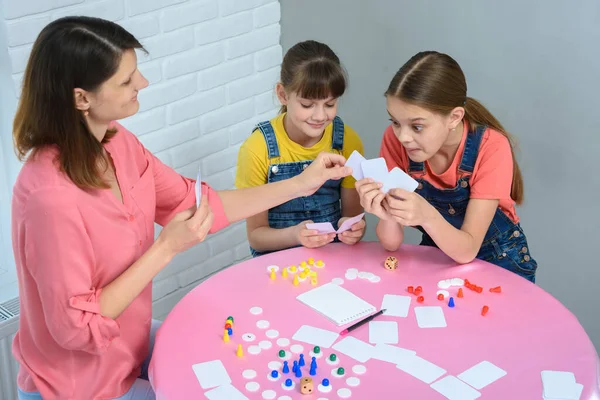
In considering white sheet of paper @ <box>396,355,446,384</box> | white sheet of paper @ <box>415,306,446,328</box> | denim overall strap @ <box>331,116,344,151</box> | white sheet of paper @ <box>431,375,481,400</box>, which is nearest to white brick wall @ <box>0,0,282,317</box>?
denim overall strap @ <box>331,116,344,151</box>

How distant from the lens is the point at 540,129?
2637mm

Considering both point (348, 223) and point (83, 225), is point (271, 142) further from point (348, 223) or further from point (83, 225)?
point (83, 225)

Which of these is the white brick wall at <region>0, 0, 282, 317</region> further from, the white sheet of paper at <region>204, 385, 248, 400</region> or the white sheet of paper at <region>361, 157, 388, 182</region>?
the white sheet of paper at <region>204, 385, 248, 400</region>

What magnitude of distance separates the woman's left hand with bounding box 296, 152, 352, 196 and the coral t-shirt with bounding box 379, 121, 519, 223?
0.93 feet

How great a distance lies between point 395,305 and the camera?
1.85m

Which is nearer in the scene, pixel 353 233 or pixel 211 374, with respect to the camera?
pixel 211 374

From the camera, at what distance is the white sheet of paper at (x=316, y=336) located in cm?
170

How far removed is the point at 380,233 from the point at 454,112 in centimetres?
42

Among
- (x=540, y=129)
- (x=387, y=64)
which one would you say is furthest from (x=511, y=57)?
(x=387, y=64)

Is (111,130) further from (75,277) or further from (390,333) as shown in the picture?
(390,333)

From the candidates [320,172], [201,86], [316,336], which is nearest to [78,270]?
[316,336]

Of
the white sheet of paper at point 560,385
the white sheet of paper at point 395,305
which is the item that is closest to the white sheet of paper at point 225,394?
the white sheet of paper at point 395,305

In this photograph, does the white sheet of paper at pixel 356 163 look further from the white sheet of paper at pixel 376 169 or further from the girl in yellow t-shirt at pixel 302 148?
the girl in yellow t-shirt at pixel 302 148

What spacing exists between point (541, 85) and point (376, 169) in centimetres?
96
